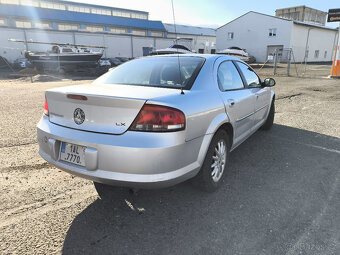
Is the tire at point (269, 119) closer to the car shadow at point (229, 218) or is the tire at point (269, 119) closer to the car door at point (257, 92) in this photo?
the car door at point (257, 92)

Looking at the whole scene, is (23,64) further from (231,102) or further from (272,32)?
(272,32)

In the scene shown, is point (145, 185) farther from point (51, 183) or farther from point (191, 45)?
point (191, 45)

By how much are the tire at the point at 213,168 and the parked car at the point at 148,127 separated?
0.04 ft

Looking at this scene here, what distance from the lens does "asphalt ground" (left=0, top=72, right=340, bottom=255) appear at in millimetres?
2141

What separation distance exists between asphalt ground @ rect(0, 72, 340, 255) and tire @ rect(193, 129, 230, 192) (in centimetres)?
13

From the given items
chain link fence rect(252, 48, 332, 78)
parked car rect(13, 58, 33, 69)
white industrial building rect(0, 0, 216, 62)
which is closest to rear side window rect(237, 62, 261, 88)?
chain link fence rect(252, 48, 332, 78)

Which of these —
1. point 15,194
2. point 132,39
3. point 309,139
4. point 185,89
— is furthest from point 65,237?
point 132,39

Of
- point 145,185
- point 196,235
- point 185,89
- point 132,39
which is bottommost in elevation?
point 196,235

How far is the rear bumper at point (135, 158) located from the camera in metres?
2.09

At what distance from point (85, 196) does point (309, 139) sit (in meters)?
4.20

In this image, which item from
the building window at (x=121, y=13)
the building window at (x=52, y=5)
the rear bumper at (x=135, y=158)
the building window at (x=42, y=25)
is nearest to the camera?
the rear bumper at (x=135, y=158)

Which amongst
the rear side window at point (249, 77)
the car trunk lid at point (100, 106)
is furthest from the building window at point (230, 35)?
the car trunk lid at point (100, 106)

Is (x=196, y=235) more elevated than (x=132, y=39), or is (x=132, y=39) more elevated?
(x=132, y=39)

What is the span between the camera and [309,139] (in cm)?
484
